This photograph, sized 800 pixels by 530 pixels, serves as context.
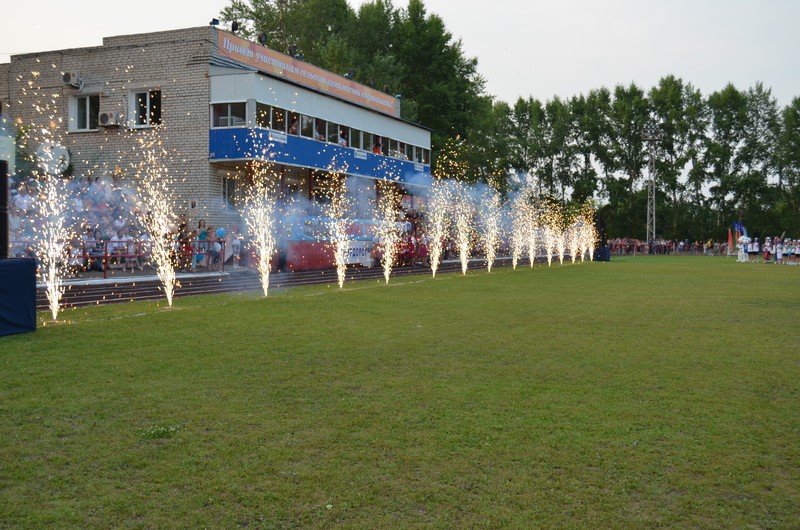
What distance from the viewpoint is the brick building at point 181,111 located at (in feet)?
97.2

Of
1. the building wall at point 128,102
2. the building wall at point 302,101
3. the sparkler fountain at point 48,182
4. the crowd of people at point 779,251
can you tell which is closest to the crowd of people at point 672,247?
the crowd of people at point 779,251

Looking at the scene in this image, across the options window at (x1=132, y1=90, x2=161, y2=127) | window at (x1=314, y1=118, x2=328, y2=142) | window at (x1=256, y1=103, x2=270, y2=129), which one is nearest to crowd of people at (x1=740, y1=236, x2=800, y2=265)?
window at (x1=314, y1=118, x2=328, y2=142)

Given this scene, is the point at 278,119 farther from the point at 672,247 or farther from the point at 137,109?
the point at 672,247

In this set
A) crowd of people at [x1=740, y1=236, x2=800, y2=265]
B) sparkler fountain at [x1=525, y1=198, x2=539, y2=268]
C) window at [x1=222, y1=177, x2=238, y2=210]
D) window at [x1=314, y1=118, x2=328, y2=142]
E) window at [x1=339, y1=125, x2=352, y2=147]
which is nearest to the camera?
window at [x1=222, y1=177, x2=238, y2=210]

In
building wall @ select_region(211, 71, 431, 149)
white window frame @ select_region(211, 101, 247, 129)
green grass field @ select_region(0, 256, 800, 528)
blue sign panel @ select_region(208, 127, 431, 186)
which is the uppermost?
Result: building wall @ select_region(211, 71, 431, 149)

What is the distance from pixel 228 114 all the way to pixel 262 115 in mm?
1375

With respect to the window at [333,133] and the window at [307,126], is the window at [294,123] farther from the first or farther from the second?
the window at [333,133]

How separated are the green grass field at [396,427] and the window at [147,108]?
20.8m

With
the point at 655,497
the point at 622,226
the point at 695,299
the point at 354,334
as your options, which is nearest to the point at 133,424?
the point at 655,497

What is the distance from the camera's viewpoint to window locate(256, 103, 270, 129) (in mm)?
30094

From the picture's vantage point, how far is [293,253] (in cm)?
2733

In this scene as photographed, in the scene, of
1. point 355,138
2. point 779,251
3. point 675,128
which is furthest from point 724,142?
point 355,138

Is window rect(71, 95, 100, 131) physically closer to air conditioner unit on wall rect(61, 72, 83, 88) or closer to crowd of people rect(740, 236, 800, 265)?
air conditioner unit on wall rect(61, 72, 83, 88)

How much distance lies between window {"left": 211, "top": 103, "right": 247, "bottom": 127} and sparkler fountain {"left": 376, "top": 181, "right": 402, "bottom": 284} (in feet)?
23.6
